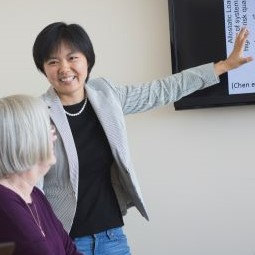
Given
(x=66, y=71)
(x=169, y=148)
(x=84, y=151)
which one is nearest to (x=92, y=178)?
(x=84, y=151)

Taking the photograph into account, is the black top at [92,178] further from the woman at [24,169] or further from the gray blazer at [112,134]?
the woman at [24,169]

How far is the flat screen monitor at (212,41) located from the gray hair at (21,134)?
102cm

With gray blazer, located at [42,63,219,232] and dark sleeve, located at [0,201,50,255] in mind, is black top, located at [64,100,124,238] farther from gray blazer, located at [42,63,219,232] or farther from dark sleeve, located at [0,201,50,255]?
dark sleeve, located at [0,201,50,255]

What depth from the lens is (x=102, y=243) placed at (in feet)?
5.19

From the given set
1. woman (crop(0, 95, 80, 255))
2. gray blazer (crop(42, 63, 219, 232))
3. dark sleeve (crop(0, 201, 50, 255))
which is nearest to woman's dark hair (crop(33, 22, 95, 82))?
gray blazer (crop(42, 63, 219, 232))

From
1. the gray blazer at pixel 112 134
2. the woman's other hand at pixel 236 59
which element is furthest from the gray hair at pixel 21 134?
the woman's other hand at pixel 236 59

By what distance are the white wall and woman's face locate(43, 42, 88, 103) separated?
1.99ft

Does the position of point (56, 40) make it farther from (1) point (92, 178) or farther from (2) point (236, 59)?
(2) point (236, 59)

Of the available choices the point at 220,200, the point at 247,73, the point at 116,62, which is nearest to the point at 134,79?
the point at 116,62

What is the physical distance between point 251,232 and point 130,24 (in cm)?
107

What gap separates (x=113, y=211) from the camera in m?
1.60

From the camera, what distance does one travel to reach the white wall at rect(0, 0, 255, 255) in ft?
6.92

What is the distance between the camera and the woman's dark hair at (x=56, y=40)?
160 cm

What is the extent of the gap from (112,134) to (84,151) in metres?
0.11
